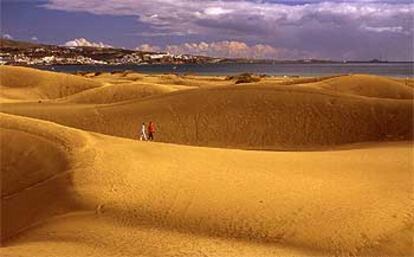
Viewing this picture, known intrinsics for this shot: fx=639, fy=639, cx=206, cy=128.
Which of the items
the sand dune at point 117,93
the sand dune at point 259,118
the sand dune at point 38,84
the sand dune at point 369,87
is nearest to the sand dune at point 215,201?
the sand dune at point 259,118

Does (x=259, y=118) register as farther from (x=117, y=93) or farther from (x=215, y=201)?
(x=215, y=201)

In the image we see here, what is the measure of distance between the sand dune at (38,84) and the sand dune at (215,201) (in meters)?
31.9

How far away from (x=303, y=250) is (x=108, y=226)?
13.7ft

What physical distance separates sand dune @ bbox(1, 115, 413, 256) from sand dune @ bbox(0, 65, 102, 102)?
1257 inches

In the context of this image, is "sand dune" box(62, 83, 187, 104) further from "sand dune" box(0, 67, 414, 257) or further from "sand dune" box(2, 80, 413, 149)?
"sand dune" box(0, 67, 414, 257)

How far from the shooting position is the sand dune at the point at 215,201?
1274 centimetres

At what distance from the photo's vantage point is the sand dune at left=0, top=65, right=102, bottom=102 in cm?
5057

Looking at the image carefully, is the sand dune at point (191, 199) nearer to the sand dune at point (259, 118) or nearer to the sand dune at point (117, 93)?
the sand dune at point (259, 118)

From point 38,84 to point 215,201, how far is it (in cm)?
4014

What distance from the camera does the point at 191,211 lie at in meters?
14.2

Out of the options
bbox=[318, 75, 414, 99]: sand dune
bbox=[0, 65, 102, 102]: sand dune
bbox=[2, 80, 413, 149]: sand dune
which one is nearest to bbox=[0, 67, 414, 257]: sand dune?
bbox=[2, 80, 413, 149]: sand dune

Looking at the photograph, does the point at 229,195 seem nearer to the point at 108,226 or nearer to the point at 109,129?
the point at 108,226

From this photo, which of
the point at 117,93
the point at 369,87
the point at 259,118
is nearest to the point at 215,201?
the point at 259,118

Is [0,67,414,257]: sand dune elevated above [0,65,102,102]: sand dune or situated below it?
below
